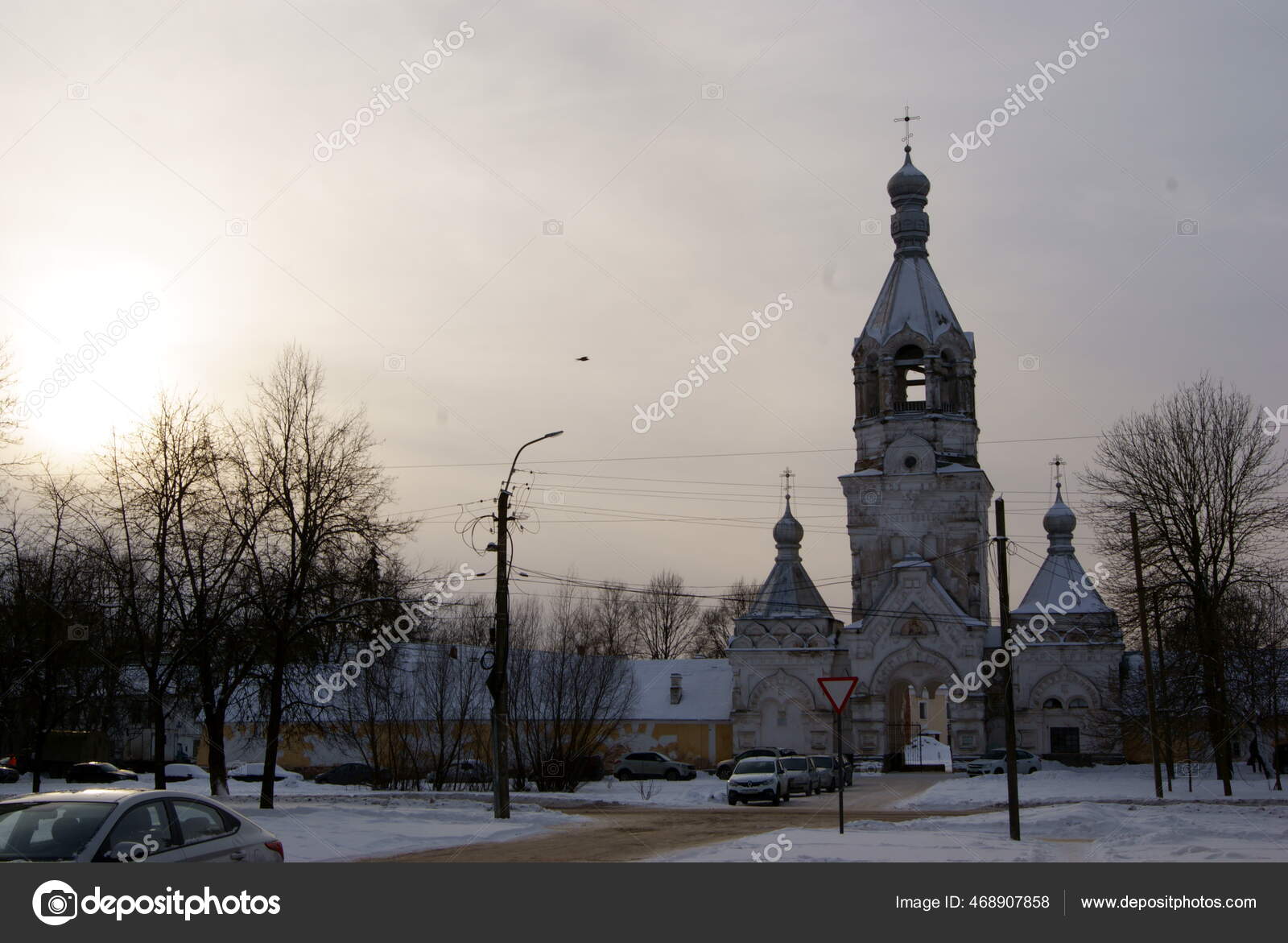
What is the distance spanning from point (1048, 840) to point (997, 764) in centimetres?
2984

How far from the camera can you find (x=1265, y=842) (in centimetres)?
2039

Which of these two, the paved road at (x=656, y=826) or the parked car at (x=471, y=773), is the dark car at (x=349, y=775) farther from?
the paved road at (x=656, y=826)

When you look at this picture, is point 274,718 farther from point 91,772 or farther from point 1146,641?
point 91,772

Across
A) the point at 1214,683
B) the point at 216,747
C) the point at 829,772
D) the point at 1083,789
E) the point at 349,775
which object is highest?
the point at 1214,683

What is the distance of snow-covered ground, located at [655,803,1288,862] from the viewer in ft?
57.4

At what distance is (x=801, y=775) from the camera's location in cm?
3972

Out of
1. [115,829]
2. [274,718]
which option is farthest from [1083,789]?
[115,829]

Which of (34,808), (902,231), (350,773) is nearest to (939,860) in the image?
(34,808)

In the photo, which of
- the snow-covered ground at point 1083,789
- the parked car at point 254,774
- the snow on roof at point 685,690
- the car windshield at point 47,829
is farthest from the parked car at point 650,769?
the car windshield at point 47,829

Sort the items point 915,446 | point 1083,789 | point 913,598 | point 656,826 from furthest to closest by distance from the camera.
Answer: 1. point 915,446
2. point 913,598
3. point 1083,789
4. point 656,826

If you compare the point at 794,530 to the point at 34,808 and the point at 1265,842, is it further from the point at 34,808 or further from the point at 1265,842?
the point at 34,808

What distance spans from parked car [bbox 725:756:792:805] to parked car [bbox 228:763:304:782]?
2130 centimetres

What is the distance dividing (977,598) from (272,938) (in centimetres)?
5522

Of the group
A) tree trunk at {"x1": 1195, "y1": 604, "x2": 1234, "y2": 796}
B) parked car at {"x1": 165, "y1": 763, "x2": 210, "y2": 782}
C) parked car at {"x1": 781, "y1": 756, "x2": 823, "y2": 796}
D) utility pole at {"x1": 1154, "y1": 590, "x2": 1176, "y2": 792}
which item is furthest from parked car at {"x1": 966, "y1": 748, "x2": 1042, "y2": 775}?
parked car at {"x1": 165, "y1": 763, "x2": 210, "y2": 782}
